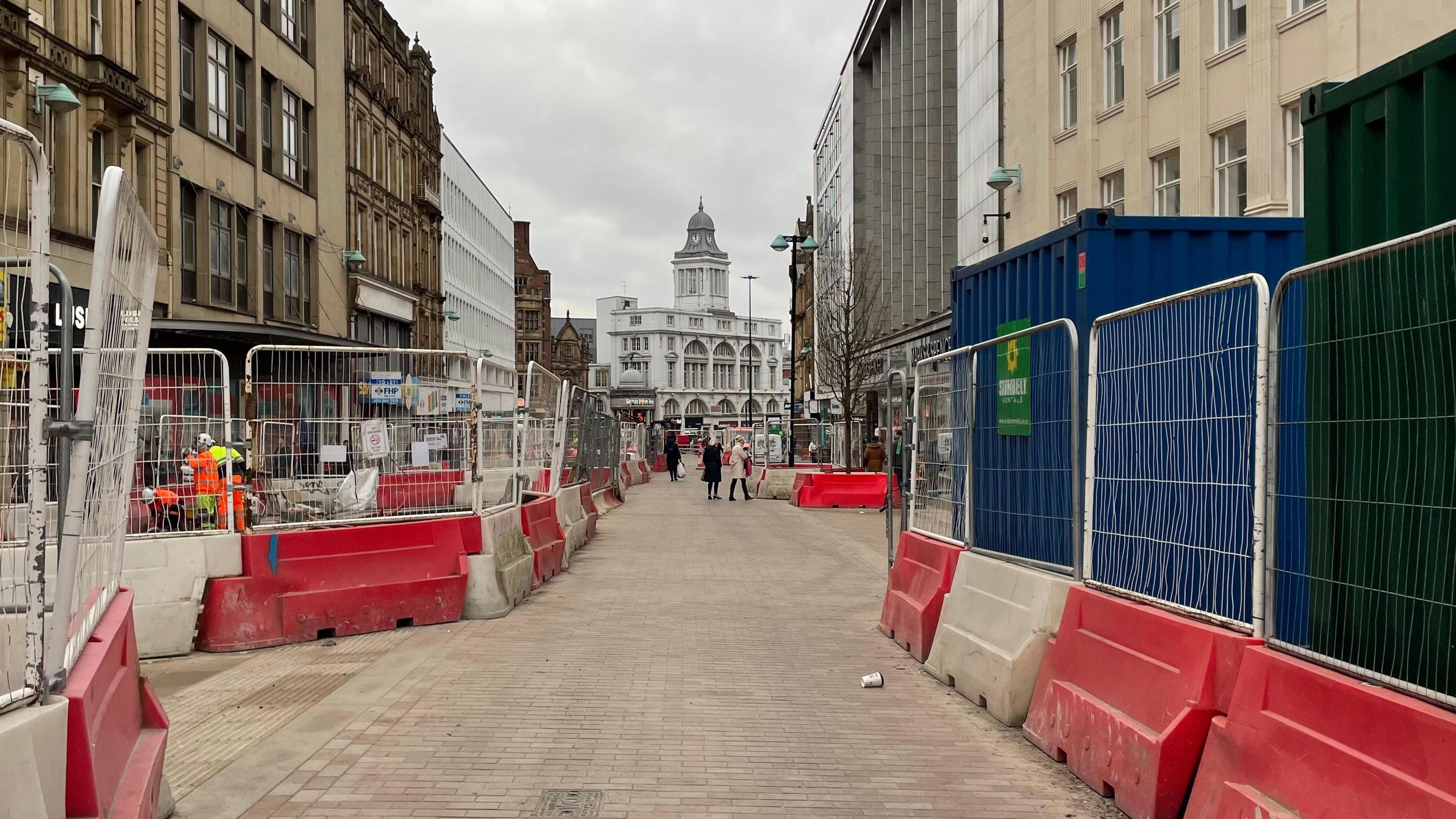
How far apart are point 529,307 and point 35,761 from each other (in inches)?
4469

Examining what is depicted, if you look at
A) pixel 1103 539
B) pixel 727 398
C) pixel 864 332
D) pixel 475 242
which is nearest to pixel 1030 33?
pixel 864 332

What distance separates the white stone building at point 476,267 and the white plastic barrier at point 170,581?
46.7 meters

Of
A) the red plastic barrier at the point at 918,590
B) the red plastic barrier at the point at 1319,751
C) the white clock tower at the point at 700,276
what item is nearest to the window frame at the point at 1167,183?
the red plastic barrier at the point at 918,590

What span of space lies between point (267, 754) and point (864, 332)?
119ft

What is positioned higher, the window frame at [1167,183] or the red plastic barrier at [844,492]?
the window frame at [1167,183]

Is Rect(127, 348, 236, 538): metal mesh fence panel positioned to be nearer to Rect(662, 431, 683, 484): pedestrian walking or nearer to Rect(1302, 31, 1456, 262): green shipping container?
Rect(1302, 31, 1456, 262): green shipping container

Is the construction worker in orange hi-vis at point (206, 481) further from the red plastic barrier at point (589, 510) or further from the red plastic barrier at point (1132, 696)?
the red plastic barrier at point (589, 510)

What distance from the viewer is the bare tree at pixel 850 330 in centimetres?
3866

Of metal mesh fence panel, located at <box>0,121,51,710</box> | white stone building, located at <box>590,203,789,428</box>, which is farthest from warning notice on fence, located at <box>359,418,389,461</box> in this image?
white stone building, located at <box>590,203,789,428</box>

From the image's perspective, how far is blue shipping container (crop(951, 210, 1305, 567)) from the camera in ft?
25.5

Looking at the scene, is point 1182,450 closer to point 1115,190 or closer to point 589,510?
point 589,510

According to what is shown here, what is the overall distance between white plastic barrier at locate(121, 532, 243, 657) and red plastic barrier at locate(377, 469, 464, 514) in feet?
5.20

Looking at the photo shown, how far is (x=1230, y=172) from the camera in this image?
2212 cm

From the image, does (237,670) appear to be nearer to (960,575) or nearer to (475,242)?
(960,575)
